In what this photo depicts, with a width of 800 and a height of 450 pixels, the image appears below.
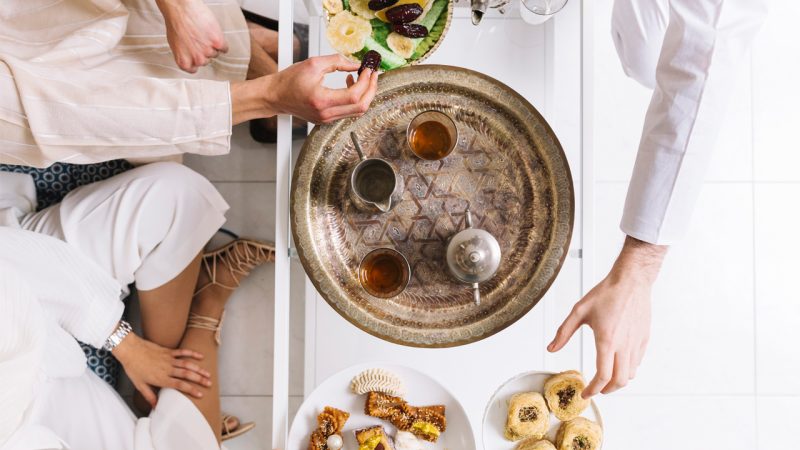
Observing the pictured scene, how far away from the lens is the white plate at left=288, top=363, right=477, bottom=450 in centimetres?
119

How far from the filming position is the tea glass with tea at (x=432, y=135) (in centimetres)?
117

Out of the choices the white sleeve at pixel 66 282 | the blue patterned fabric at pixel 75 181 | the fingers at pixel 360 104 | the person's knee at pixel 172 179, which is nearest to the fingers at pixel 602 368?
the fingers at pixel 360 104

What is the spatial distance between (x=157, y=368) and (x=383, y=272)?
97 centimetres

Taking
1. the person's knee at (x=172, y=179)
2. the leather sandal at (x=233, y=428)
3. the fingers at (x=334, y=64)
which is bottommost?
the leather sandal at (x=233, y=428)

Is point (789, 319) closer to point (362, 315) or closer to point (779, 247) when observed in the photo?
point (779, 247)

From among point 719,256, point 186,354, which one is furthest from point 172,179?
point 719,256

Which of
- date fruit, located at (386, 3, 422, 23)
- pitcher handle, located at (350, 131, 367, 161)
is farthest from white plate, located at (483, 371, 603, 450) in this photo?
date fruit, located at (386, 3, 422, 23)

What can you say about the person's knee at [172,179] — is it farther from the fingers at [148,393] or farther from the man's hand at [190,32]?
the fingers at [148,393]

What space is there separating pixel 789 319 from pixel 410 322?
1.51 m

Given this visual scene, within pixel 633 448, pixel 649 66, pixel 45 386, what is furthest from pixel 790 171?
pixel 45 386

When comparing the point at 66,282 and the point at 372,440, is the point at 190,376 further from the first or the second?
the point at 372,440

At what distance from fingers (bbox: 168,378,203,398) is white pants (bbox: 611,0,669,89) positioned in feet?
5.35

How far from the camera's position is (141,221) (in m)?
1.49

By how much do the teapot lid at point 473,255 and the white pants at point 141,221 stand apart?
2.67 feet
